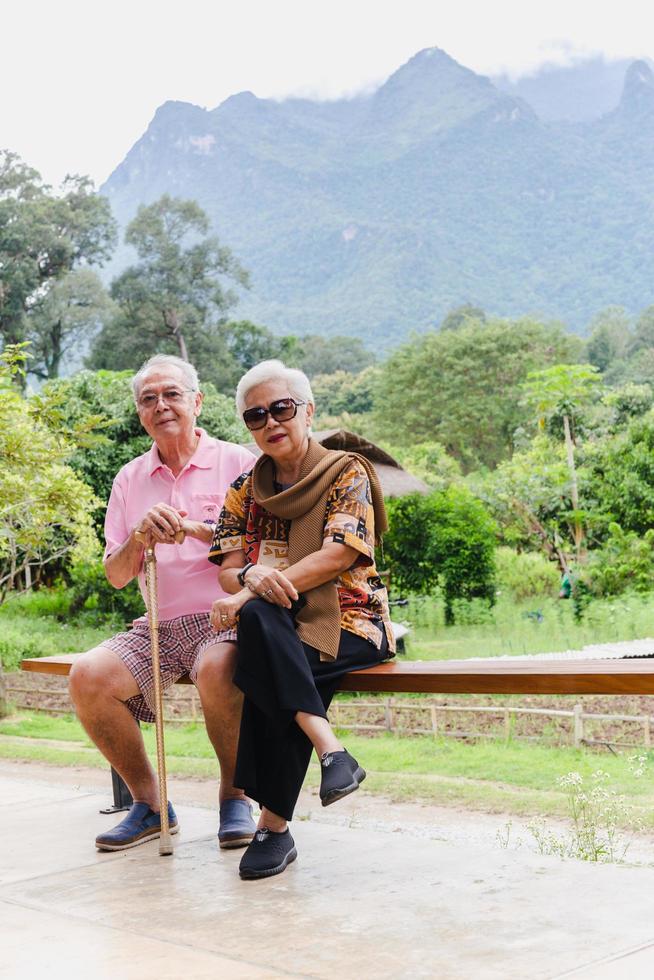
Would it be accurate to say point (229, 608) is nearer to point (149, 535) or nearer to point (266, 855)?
point (149, 535)

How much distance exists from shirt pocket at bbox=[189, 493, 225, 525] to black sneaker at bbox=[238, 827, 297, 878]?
997 millimetres

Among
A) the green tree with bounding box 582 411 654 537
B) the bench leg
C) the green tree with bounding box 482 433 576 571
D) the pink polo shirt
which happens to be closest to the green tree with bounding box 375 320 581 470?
the green tree with bounding box 482 433 576 571

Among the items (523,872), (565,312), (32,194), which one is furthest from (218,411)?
(565,312)

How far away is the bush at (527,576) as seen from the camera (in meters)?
18.8

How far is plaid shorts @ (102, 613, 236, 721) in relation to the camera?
3.55 m

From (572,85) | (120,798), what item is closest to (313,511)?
(120,798)

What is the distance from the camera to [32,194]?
4828 centimetres

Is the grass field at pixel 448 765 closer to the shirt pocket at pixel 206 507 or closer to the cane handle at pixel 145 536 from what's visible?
the shirt pocket at pixel 206 507

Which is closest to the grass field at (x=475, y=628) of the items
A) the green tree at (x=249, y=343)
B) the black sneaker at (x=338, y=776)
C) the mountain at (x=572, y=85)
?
the black sneaker at (x=338, y=776)

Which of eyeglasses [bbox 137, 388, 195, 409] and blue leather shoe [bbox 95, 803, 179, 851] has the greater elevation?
eyeglasses [bbox 137, 388, 195, 409]

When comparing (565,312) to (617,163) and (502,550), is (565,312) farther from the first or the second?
(502,550)

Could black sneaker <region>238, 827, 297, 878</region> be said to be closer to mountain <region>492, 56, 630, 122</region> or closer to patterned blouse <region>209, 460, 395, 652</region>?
patterned blouse <region>209, 460, 395, 652</region>

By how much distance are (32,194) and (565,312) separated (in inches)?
2227

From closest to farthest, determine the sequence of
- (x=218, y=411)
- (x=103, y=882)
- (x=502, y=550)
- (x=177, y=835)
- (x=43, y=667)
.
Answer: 1. (x=103, y=882)
2. (x=177, y=835)
3. (x=43, y=667)
4. (x=502, y=550)
5. (x=218, y=411)
